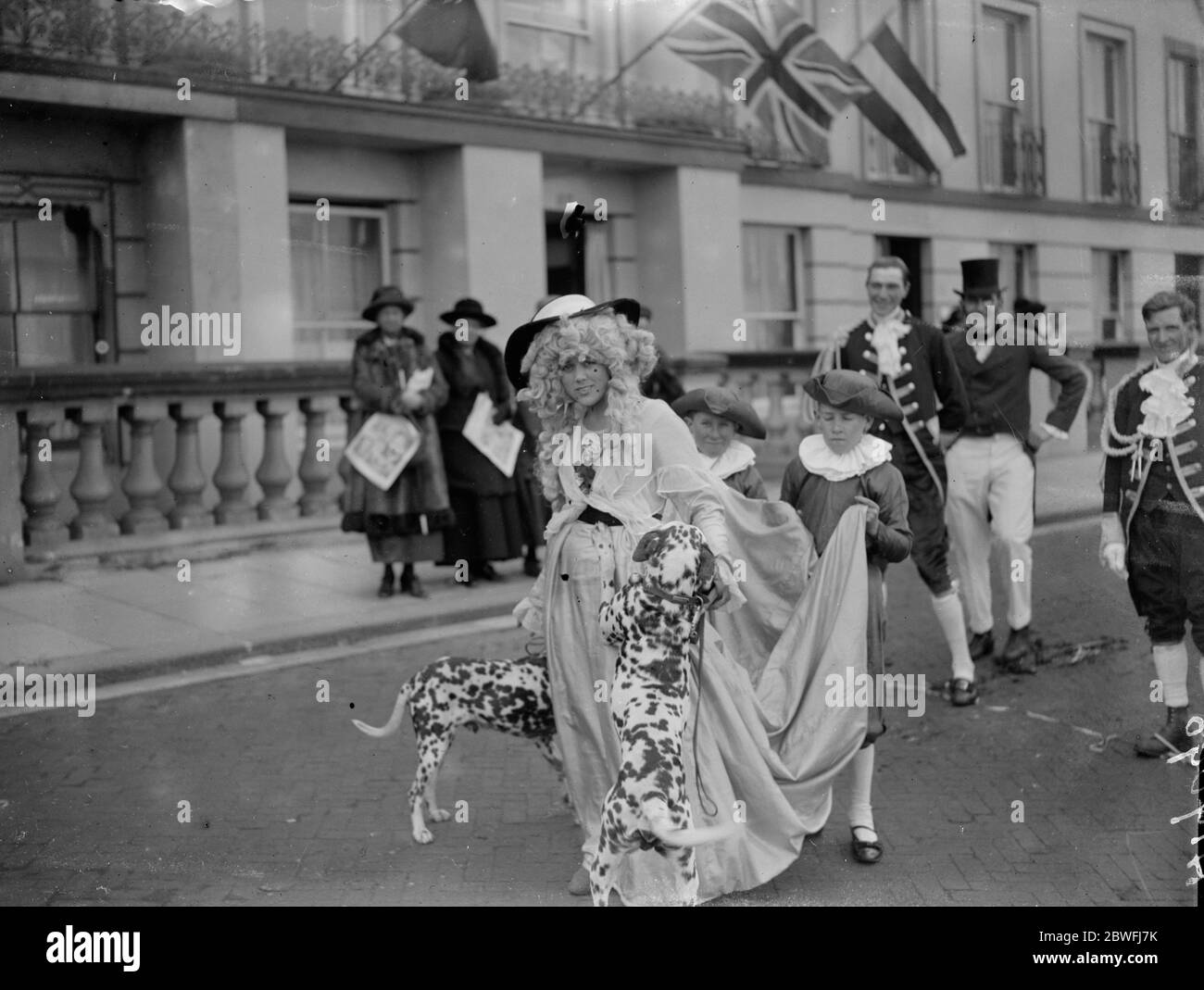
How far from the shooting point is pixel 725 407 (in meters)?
5.94

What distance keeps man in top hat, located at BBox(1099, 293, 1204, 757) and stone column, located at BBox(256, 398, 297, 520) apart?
7.00m

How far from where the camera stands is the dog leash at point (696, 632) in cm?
430

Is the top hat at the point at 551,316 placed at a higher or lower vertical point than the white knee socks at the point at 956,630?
higher

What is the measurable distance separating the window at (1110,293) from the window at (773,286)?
31.4 feet

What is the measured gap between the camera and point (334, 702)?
24.5 feet

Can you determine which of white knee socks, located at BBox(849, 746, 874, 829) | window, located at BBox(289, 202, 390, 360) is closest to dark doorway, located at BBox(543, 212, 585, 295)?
window, located at BBox(289, 202, 390, 360)

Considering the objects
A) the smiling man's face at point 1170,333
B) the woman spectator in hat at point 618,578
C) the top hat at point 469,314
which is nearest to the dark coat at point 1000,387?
the smiling man's face at point 1170,333

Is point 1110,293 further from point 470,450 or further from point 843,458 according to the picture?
point 470,450

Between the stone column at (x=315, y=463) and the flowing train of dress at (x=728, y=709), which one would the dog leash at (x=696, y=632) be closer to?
the flowing train of dress at (x=728, y=709)

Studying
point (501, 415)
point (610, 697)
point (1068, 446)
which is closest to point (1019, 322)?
point (1068, 446)

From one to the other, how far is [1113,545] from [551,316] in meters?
2.88

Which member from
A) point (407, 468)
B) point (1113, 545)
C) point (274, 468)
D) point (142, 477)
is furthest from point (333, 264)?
point (1113, 545)

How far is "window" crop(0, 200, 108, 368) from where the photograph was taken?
12.1 metres
